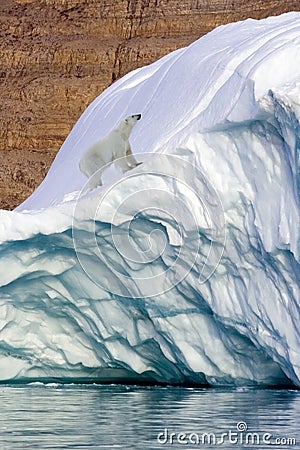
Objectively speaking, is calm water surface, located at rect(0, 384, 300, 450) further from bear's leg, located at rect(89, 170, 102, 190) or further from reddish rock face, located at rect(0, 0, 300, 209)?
reddish rock face, located at rect(0, 0, 300, 209)

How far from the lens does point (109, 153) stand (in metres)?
13.9

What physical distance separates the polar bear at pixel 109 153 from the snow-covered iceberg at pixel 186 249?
6.5 inches

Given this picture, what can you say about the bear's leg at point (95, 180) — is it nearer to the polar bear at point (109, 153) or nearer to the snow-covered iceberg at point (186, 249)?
the polar bear at point (109, 153)

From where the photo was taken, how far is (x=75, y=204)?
13195 mm

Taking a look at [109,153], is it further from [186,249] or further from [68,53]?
[68,53]

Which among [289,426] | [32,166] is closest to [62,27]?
[32,166]

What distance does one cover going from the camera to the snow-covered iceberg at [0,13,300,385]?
12.3m

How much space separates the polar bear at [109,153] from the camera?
13664 mm

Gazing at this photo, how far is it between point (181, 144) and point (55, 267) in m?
2.25

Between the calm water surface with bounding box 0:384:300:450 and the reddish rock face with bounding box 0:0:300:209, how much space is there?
159 ft

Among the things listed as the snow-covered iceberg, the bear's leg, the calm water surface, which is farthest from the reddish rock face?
the calm water surface

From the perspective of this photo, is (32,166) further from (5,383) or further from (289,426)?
(289,426)

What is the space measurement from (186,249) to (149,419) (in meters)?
3.23

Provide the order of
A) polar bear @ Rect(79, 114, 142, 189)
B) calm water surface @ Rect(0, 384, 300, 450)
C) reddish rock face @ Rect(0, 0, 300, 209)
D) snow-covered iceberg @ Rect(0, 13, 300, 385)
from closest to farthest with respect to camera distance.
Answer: calm water surface @ Rect(0, 384, 300, 450) < snow-covered iceberg @ Rect(0, 13, 300, 385) < polar bear @ Rect(79, 114, 142, 189) < reddish rock face @ Rect(0, 0, 300, 209)
